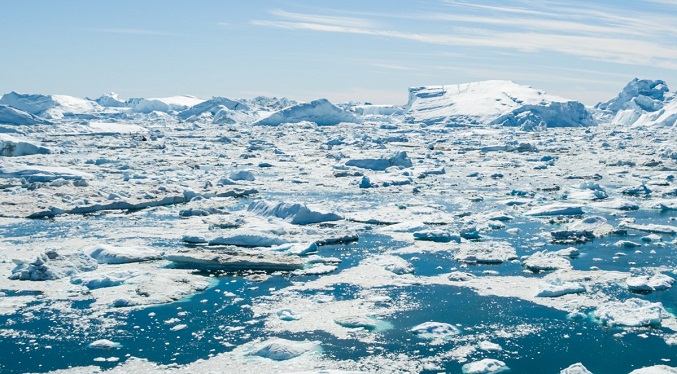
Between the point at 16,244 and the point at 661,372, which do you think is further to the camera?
the point at 16,244

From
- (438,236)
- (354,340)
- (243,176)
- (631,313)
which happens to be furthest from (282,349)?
(243,176)

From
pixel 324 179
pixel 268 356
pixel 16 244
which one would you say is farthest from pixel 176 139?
pixel 268 356

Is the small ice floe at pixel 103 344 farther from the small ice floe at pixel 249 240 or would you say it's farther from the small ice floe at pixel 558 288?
the small ice floe at pixel 558 288

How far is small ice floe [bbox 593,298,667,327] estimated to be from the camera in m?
8.15

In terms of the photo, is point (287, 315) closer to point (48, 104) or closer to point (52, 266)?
point (52, 266)

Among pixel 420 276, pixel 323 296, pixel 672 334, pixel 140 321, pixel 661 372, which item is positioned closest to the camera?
pixel 661 372

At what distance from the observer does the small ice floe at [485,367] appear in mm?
6793

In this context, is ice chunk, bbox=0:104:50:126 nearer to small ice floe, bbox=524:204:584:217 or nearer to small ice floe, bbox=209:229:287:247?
small ice floe, bbox=209:229:287:247

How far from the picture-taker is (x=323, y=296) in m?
9.32

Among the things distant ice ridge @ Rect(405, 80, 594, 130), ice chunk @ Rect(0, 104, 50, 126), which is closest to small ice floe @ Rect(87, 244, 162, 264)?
ice chunk @ Rect(0, 104, 50, 126)

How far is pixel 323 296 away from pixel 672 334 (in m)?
4.35

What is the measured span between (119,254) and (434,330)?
571 centimetres

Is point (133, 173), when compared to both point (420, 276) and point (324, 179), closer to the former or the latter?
point (324, 179)

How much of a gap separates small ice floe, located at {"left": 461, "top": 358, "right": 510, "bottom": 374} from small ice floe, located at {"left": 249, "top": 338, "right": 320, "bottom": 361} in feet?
5.40
